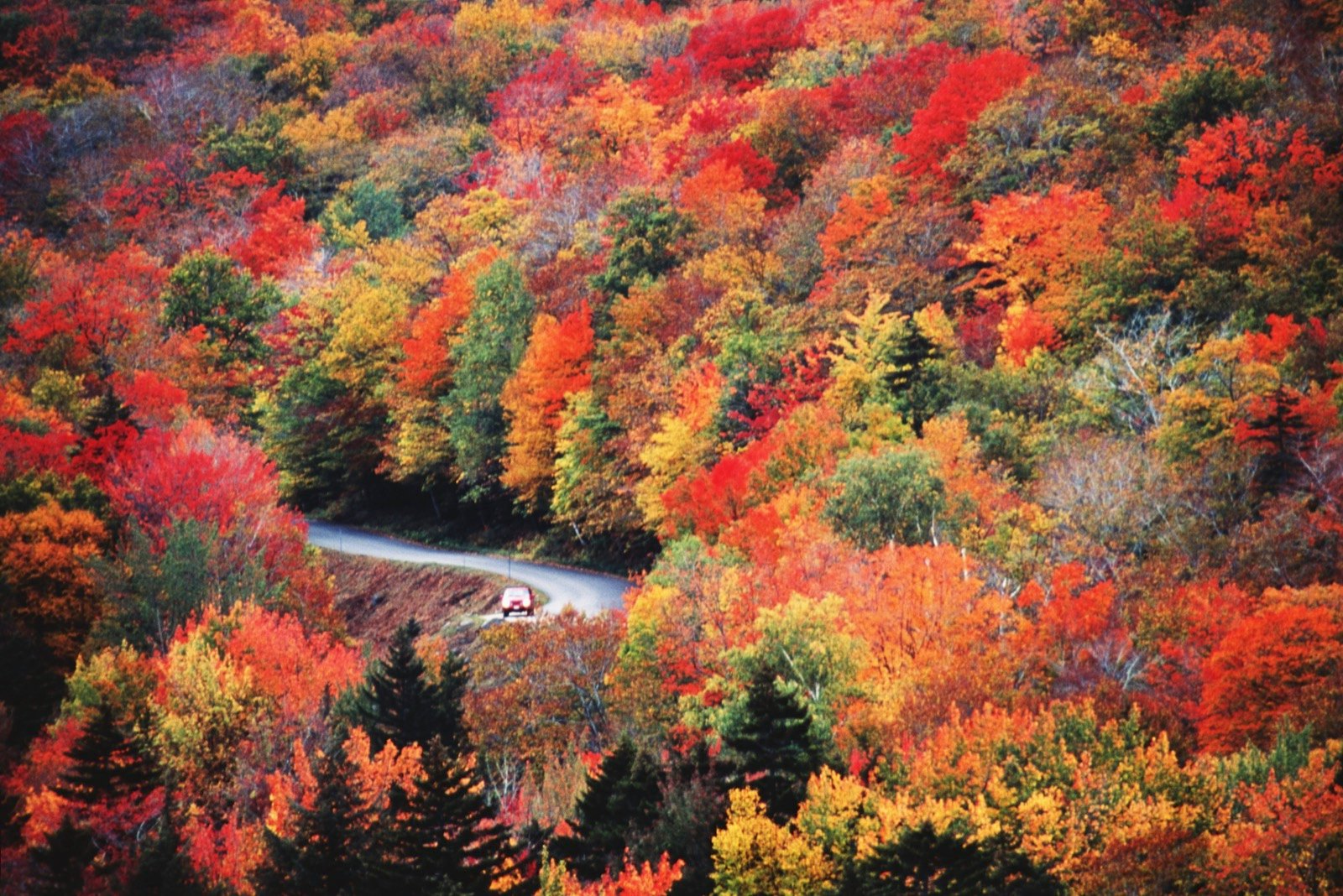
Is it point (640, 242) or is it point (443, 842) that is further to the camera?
point (640, 242)

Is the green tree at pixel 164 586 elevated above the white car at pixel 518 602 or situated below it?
above

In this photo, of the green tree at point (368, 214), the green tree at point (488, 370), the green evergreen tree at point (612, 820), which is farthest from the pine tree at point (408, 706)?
the green tree at point (368, 214)

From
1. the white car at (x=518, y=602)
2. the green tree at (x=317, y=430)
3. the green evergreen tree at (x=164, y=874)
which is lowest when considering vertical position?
the green tree at (x=317, y=430)

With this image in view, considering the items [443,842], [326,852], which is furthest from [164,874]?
[443,842]

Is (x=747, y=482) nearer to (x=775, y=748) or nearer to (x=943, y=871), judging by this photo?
(x=775, y=748)

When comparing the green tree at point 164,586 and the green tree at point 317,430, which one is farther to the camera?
the green tree at point 317,430

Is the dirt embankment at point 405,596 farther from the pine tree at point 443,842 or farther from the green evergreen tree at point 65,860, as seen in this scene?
the pine tree at point 443,842

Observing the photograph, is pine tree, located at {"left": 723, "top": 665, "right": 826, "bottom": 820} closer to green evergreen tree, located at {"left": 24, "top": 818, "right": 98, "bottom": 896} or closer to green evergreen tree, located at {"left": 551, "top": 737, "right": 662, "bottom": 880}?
green evergreen tree, located at {"left": 551, "top": 737, "right": 662, "bottom": 880}
